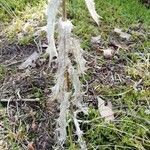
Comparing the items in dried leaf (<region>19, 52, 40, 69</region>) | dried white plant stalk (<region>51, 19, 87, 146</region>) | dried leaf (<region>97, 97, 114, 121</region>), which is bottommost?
dried leaf (<region>97, 97, 114, 121</region>)

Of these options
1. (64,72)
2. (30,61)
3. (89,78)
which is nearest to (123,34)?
(89,78)

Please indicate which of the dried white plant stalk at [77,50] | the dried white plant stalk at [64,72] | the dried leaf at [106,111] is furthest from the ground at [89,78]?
the dried white plant stalk at [77,50]

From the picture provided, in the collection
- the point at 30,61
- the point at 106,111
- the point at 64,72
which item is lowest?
the point at 106,111

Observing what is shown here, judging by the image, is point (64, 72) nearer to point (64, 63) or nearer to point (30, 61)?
point (64, 63)

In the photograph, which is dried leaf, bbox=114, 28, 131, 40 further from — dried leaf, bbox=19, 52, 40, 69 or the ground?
dried leaf, bbox=19, 52, 40, 69

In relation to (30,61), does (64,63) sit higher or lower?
higher

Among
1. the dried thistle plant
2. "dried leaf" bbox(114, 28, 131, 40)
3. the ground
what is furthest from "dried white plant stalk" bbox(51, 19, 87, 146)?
"dried leaf" bbox(114, 28, 131, 40)
